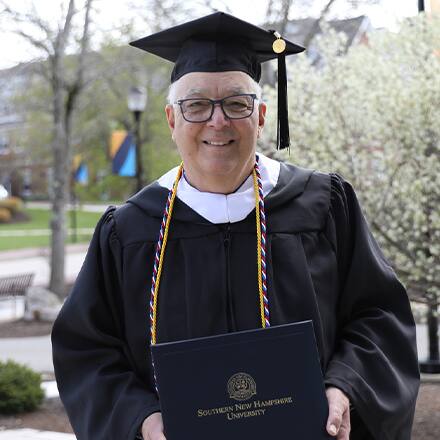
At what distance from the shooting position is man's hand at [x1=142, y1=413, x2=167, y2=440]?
7.50 ft

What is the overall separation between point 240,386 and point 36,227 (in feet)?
138

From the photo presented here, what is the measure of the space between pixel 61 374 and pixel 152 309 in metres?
0.40

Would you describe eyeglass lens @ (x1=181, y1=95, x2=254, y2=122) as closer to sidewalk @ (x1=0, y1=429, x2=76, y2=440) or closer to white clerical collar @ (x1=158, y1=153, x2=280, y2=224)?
white clerical collar @ (x1=158, y1=153, x2=280, y2=224)

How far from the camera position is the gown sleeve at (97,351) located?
2.53 m

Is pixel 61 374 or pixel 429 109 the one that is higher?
pixel 429 109

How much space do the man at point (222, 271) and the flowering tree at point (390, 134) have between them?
4170 mm

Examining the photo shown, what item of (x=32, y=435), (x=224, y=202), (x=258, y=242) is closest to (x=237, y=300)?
(x=258, y=242)

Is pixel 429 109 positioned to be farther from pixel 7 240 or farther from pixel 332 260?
pixel 7 240

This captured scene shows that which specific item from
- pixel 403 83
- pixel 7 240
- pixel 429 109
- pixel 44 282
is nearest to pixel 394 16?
pixel 403 83

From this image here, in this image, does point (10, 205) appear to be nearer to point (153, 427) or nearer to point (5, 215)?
point (5, 215)

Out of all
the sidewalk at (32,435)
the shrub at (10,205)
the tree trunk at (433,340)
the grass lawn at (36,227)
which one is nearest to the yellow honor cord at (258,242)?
the sidewalk at (32,435)

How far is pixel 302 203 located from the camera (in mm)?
2650

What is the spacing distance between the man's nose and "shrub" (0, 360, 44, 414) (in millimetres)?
5628

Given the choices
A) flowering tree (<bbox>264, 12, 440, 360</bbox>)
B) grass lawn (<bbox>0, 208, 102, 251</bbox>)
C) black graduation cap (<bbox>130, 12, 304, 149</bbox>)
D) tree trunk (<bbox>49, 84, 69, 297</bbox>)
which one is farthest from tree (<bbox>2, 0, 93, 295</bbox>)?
grass lawn (<bbox>0, 208, 102, 251</bbox>)
